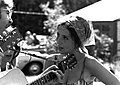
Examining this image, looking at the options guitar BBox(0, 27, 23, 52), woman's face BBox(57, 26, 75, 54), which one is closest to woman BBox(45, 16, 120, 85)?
woman's face BBox(57, 26, 75, 54)

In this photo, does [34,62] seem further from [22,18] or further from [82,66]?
[22,18]

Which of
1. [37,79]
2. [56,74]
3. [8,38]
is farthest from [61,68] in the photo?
[8,38]

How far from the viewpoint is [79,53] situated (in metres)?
1.71

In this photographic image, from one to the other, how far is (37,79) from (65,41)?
303 millimetres

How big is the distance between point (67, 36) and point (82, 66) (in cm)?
22

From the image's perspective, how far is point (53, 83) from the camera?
1661 mm

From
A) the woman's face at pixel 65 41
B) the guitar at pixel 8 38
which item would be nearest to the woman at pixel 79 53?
the woman's face at pixel 65 41

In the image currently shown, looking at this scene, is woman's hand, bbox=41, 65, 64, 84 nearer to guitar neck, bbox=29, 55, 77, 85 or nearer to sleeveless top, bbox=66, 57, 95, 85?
guitar neck, bbox=29, 55, 77, 85

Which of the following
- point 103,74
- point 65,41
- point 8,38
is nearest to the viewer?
point 103,74

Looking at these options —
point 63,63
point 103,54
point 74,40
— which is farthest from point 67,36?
point 103,54

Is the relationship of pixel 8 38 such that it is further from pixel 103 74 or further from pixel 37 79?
pixel 103 74

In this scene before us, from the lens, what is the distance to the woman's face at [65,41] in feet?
5.57

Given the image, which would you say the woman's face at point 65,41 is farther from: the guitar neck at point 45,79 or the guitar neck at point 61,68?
the guitar neck at point 45,79

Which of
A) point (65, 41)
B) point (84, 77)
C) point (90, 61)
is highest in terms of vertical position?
point (65, 41)
